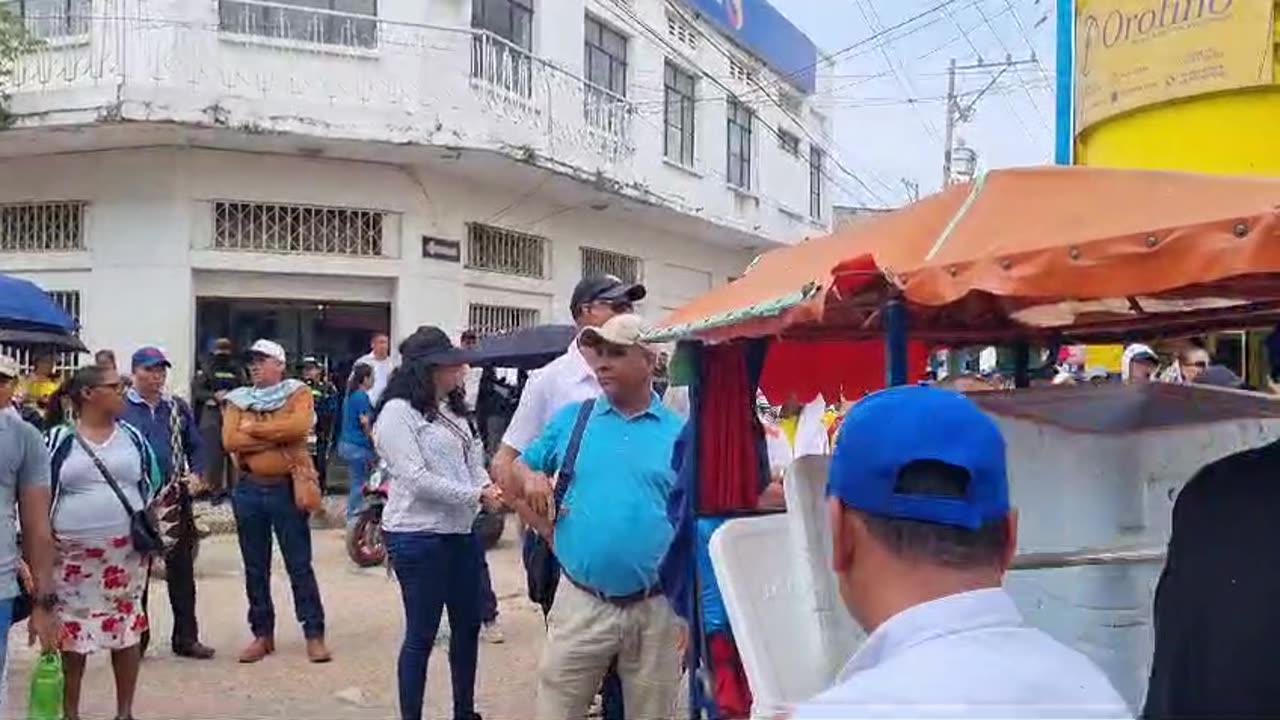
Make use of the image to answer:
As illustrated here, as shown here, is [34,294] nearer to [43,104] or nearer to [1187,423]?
[1187,423]

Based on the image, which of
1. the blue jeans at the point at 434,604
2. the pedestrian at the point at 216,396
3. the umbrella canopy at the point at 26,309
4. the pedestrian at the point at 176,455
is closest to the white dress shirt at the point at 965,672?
the blue jeans at the point at 434,604

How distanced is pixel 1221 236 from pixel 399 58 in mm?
13106

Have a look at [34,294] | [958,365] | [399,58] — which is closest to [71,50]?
[399,58]

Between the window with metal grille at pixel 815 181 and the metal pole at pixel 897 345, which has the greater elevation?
the window with metal grille at pixel 815 181

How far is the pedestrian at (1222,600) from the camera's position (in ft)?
6.79

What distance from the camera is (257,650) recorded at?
730 cm

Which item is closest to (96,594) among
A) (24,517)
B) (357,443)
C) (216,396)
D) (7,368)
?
(24,517)

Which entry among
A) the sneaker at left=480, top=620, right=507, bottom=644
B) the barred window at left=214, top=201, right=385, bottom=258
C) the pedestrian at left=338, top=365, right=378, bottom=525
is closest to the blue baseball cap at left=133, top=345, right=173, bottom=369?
the sneaker at left=480, top=620, right=507, bottom=644

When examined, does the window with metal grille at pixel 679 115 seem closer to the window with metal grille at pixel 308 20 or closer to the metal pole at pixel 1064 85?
the window with metal grille at pixel 308 20

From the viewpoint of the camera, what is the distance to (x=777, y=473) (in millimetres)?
4910

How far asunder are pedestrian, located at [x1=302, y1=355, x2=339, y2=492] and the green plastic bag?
910cm

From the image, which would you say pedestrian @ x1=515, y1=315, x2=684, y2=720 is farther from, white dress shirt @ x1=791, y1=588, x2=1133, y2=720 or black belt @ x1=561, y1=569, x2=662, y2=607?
white dress shirt @ x1=791, y1=588, x2=1133, y2=720

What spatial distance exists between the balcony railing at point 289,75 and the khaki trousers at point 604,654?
10628 mm

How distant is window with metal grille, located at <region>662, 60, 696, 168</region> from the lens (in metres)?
20.6
